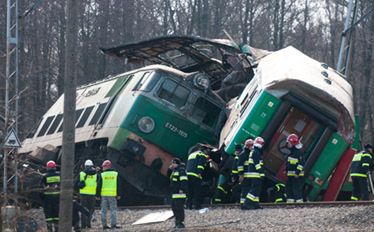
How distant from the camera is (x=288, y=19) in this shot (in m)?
46.0

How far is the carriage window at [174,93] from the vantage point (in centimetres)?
1992

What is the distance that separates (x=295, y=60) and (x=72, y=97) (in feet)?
26.9

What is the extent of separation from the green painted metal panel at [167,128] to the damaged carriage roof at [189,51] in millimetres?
2166

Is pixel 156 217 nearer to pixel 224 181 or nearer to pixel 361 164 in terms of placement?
pixel 224 181

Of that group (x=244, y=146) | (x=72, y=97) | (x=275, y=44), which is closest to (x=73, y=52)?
(x=72, y=97)

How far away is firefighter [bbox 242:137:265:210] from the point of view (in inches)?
601

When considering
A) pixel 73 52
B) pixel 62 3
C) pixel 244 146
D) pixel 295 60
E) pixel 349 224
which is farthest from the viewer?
pixel 62 3

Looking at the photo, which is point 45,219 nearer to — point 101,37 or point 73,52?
point 73,52

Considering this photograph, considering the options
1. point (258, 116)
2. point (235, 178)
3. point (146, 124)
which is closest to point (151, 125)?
point (146, 124)

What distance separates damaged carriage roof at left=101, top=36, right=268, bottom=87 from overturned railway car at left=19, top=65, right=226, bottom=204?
112 cm

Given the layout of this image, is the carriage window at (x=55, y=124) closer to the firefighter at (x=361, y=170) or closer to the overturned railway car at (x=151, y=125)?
the overturned railway car at (x=151, y=125)

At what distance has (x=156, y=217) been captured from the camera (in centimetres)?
1620

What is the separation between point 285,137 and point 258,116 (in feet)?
2.53

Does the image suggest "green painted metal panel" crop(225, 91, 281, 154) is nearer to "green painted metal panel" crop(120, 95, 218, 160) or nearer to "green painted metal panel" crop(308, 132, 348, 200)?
"green painted metal panel" crop(308, 132, 348, 200)
